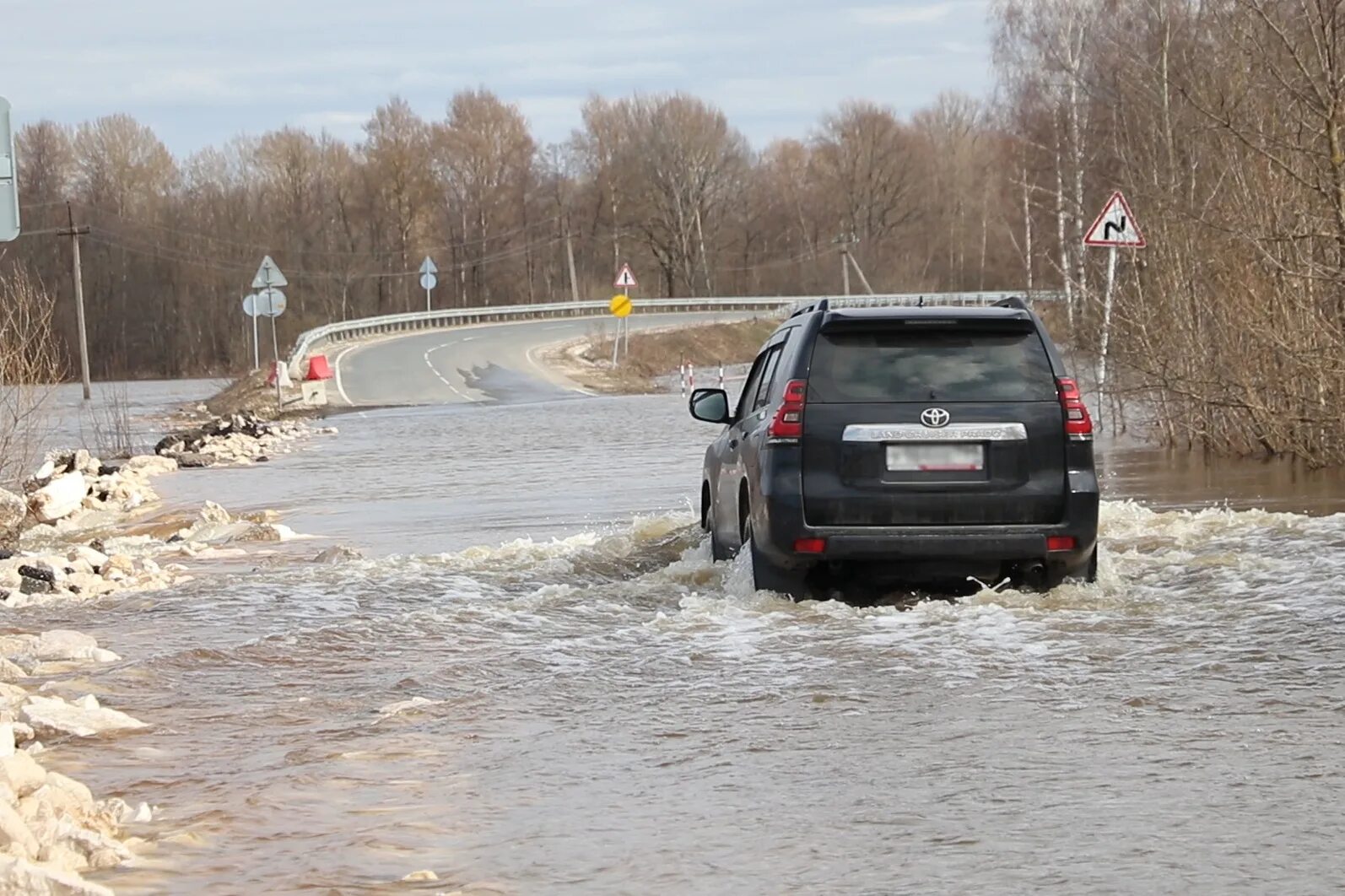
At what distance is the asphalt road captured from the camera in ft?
141

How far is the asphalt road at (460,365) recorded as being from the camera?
4306 cm

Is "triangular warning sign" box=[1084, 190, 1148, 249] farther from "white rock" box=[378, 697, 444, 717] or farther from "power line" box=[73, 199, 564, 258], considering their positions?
"power line" box=[73, 199, 564, 258]

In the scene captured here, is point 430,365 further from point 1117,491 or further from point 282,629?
point 282,629

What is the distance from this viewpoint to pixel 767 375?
34.3 ft

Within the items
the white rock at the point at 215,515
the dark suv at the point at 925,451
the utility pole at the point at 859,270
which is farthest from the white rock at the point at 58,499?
the utility pole at the point at 859,270

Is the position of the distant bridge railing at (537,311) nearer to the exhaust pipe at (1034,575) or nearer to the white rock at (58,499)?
the white rock at (58,499)

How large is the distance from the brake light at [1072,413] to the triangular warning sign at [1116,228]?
1034 centimetres

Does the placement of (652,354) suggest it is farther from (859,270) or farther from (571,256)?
(571,256)

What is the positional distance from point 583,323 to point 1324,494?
5678 centimetres

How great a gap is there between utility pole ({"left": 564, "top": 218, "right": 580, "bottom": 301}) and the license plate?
90.7m

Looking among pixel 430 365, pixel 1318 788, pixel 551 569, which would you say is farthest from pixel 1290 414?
pixel 430 365

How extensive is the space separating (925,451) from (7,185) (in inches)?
206

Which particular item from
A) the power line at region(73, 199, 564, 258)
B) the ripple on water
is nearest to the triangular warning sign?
the ripple on water

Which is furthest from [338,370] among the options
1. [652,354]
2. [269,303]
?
[652,354]
